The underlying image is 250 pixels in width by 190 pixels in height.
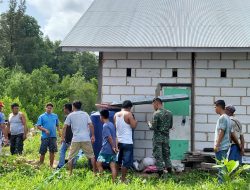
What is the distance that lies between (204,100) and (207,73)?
68 centimetres

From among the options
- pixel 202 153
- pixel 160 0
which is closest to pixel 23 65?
pixel 160 0

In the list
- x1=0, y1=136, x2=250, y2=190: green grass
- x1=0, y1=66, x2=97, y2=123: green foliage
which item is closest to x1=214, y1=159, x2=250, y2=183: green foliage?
x1=0, y1=136, x2=250, y2=190: green grass

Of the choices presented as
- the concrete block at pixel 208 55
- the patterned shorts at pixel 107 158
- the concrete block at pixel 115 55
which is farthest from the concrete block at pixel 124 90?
the patterned shorts at pixel 107 158

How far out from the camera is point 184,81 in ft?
40.6

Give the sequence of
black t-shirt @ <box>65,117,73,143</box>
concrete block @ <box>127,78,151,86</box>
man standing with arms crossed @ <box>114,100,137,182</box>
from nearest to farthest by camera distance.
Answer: man standing with arms crossed @ <box>114,100,137,182</box>, black t-shirt @ <box>65,117,73,143</box>, concrete block @ <box>127,78,151,86</box>

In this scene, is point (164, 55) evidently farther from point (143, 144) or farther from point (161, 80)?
point (143, 144)

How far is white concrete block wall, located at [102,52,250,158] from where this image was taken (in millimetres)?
12227

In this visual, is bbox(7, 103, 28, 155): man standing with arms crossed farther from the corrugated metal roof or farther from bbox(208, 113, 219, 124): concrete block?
bbox(208, 113, 219, 124): concrete block

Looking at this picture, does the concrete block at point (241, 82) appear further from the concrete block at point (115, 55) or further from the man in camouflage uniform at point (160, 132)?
the concrete block at point (115, 55)

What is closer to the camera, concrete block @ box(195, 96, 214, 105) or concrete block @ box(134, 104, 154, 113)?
concrete block @ box(195, 96, 214, 105)

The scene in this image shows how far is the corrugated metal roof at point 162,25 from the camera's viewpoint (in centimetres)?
1213

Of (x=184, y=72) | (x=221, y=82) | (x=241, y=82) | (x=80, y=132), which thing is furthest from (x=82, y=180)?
(x=241, y=82)

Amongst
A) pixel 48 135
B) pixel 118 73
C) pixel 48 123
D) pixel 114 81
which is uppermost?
pixel 118 73

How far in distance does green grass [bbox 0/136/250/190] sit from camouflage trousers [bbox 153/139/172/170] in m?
0.28
